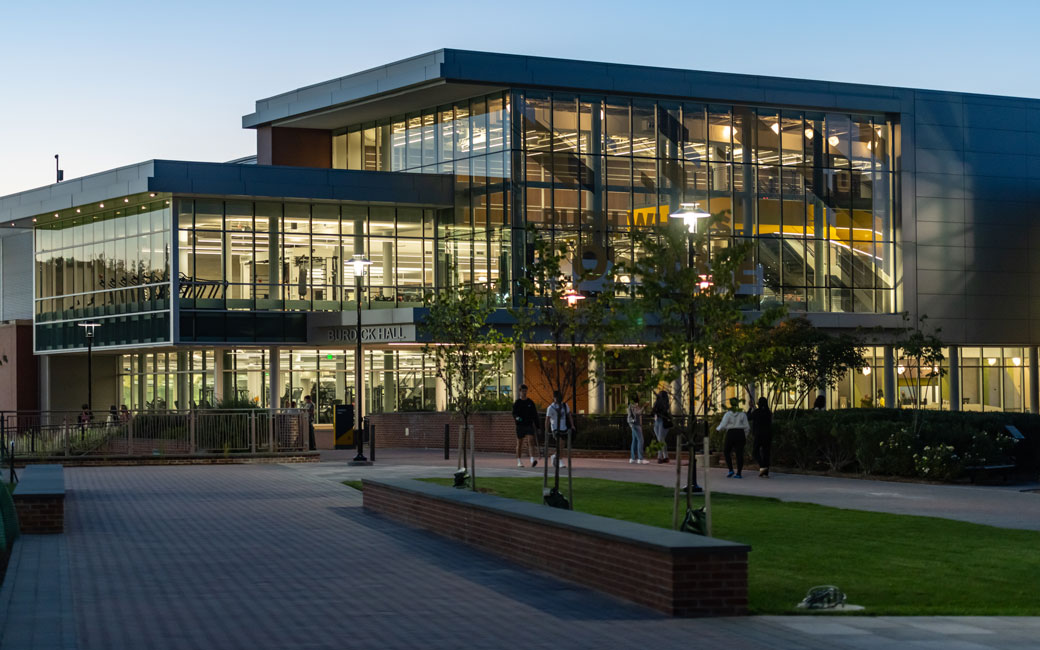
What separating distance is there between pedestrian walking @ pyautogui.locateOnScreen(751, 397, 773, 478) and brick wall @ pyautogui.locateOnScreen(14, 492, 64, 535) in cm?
1517

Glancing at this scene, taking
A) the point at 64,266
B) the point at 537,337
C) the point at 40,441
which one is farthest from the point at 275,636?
the point at 64,266

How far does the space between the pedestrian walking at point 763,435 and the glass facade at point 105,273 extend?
1024 inches

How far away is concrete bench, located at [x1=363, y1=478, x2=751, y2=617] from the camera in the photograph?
432 inches

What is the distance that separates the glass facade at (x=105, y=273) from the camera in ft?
164

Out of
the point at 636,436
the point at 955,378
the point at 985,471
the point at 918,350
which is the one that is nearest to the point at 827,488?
the point at 985,471

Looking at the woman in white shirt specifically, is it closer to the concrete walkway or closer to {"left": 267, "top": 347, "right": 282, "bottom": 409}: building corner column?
the concrete walkway

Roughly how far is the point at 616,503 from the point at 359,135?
37007mm

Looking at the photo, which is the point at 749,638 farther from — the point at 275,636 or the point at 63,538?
the point at 63,538

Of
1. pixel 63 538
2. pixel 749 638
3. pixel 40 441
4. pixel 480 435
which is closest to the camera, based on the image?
pixel 749 638

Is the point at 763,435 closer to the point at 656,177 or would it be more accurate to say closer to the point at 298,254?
the point at 656,177

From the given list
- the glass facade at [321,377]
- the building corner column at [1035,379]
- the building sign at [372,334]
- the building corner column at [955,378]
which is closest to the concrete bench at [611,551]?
the building sign at [372,334]

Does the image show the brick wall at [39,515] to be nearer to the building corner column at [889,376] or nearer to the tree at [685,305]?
the tree at [685,305]

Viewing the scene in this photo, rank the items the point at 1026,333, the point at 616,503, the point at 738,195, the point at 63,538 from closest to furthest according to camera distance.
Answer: the point at 63,538, the point at 616,503, the point at 738,195, the point at 1026,333

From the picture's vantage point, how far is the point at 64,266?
2206 inches
